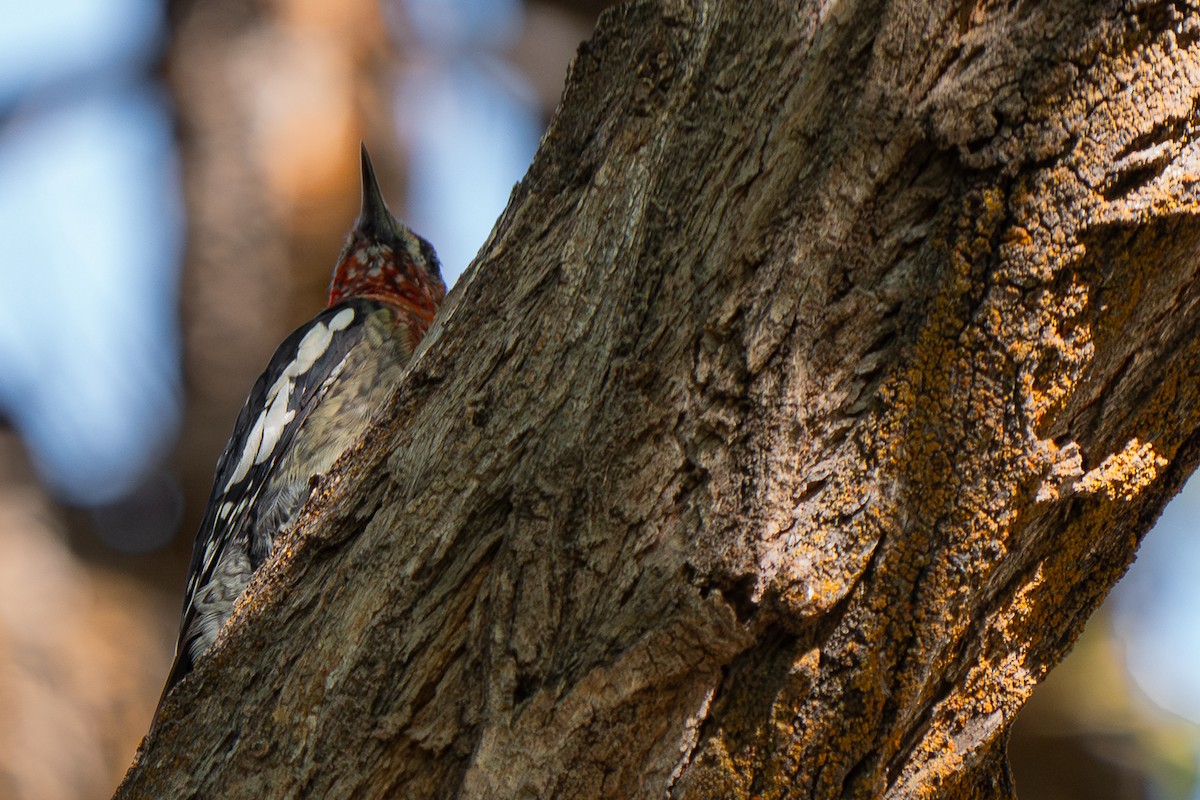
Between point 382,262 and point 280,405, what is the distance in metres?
0.88

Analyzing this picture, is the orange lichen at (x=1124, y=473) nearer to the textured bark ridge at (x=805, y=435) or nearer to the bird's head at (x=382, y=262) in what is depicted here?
the textured bark ridge at (x=805, y=435)

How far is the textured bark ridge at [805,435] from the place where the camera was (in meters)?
1.14

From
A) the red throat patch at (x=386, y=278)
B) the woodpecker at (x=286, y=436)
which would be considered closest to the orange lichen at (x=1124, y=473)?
the woodpecker at (x=286, y=436)

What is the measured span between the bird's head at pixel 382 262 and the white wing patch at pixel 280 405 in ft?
1.95

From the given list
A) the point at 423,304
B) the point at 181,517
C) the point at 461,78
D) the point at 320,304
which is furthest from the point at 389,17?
the point at 181,517

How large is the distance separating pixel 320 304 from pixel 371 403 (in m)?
1.90

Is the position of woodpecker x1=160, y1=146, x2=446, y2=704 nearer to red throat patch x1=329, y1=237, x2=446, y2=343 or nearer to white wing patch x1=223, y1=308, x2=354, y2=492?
white wing patch x1=223, y1=308, x2=354, y2=492

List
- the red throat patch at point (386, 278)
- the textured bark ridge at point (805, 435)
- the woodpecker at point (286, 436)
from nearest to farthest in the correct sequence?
the textured bark ridge at point (805, 435)
the woodpecker at point (286, 436)
the red throat patch at point (386, 278)

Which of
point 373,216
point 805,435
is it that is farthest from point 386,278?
point 805,435

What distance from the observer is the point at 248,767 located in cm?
134

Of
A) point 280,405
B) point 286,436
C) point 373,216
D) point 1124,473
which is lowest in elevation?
point 1124,473

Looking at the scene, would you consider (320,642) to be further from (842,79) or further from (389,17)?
(389,17)

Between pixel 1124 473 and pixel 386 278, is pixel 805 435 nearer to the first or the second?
pixel 1124 473

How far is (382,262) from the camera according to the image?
3650mm
